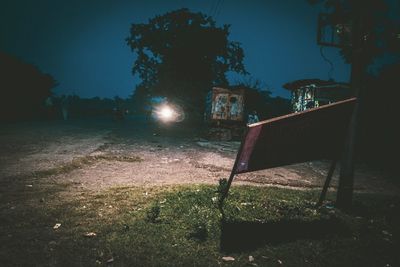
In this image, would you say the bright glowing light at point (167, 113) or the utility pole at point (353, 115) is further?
the bright glowing light at point (167, 113)

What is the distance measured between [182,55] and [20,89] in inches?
726

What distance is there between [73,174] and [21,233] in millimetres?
3655

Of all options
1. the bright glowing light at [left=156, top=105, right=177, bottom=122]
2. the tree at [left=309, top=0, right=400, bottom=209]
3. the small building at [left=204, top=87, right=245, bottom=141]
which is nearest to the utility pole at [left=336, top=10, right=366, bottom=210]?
the tree at [left=309, top=0, right=400, bottom=209]

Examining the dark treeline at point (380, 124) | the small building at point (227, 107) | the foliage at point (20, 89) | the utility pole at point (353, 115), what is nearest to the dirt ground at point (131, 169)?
the utility pole at point (353, 115)

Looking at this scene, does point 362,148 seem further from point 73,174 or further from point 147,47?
point 147,47

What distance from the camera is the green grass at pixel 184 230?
369cm

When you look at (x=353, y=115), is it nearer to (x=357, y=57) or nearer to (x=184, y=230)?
(x=357, y=57)

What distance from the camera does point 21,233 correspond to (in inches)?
160

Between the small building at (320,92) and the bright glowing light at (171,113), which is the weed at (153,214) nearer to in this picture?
the small building at (320,92)

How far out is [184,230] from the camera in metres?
4.36

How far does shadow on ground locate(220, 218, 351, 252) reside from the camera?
4121mm

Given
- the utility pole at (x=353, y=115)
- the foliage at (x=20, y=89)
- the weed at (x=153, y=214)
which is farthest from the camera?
the foliage at (x=20, y=89)

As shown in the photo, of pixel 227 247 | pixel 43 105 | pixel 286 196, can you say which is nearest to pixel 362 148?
pixel 286 196

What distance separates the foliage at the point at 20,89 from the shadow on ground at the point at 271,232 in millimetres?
23657
